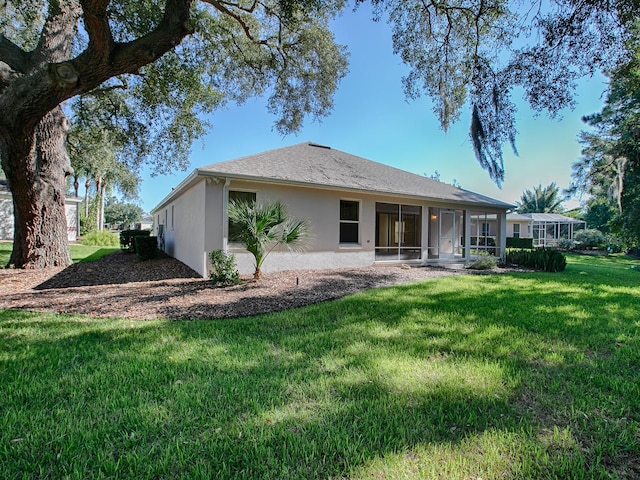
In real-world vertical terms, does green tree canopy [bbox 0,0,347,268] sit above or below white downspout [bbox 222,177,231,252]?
above

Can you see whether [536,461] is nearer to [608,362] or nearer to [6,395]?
[608,362]

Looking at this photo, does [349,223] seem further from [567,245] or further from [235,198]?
[567,245]

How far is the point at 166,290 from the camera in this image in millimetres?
7223

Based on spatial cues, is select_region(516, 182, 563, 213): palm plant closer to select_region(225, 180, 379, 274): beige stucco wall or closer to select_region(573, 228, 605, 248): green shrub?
select_region(573, 228, 605, 248): green shrub

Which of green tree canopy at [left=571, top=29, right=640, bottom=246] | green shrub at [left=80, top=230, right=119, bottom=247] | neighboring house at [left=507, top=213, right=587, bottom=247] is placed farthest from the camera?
neighboring house at [left=507, top=213, right=587, bottom=247]

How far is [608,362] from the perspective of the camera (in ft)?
11.2

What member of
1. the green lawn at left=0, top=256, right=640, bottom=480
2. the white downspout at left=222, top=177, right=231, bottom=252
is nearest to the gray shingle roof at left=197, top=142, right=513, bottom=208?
the white downspout at left=222, top=177, right=231, bottom=252

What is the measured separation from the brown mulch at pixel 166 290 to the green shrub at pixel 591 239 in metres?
26.4

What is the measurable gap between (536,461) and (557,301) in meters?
5.74

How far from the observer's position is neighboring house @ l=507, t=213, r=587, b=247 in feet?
109

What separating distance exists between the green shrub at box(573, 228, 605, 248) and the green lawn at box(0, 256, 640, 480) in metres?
30.0

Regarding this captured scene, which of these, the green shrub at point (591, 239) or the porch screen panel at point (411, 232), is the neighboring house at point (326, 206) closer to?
the porch screen panel at point (411, 232)

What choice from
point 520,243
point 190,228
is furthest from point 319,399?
point 520,243

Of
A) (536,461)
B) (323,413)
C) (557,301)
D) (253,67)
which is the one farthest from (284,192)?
(536,461)
